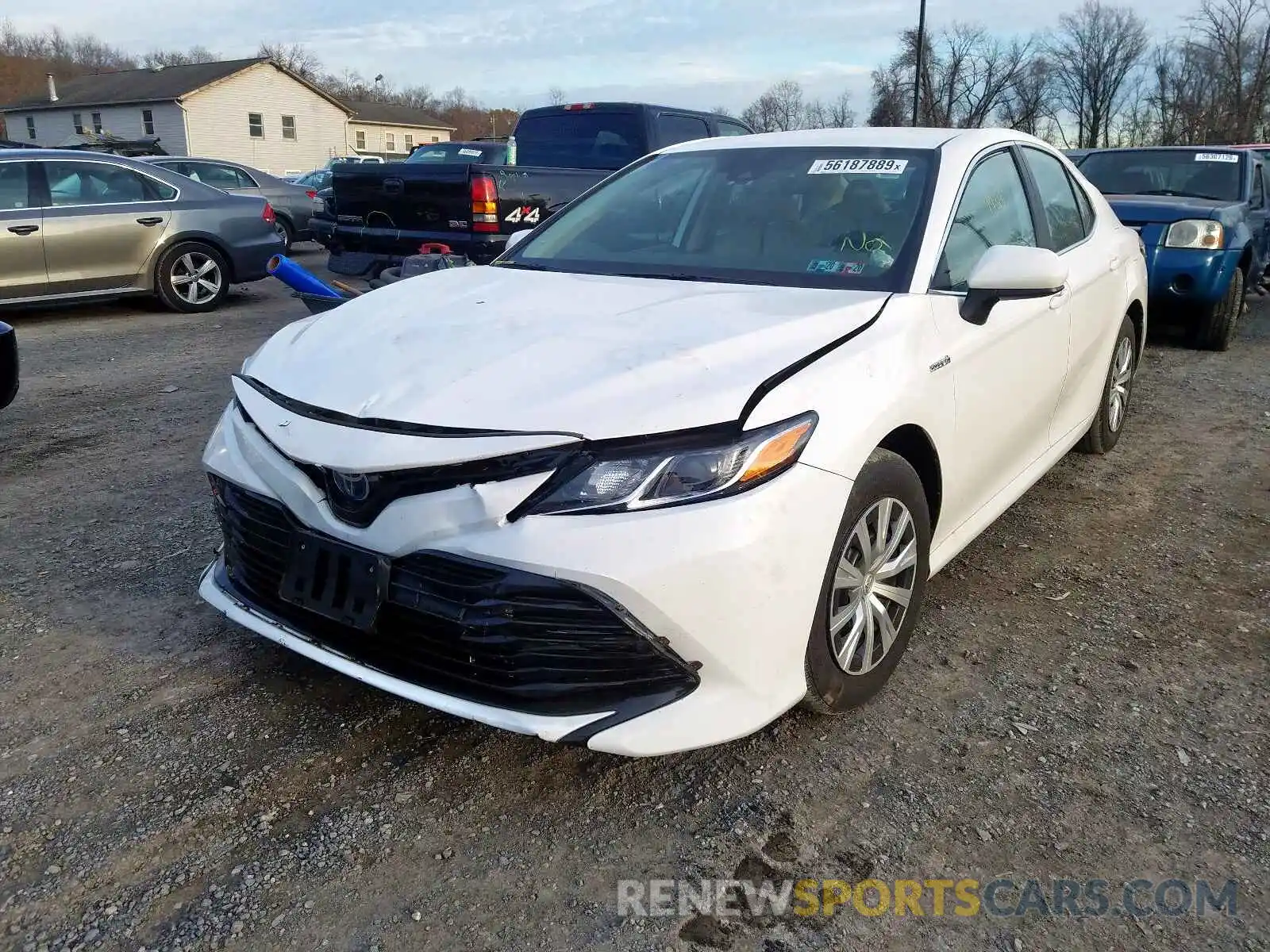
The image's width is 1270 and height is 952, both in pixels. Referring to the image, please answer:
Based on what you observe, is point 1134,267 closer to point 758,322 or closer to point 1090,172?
point 758,322

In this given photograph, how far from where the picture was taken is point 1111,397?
194 inches

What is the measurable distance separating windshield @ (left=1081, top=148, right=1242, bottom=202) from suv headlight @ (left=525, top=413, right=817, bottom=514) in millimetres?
8008

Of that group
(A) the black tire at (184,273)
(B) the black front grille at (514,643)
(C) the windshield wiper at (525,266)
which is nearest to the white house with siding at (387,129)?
(A) the black tire at (184,273)

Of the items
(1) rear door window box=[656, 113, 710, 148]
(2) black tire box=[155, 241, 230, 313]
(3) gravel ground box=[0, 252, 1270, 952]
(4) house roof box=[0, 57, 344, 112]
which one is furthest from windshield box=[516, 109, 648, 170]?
(4) house roof box=[0, 57, 344, 112]

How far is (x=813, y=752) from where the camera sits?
2604 mm

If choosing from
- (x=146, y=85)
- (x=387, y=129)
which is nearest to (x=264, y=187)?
(x=146, y=85)

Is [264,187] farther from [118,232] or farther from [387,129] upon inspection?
[387,129]

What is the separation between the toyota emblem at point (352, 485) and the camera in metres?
2.28

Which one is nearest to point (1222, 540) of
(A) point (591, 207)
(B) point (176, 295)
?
(A) point (591, 207)

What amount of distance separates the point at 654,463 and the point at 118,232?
8.58 metres

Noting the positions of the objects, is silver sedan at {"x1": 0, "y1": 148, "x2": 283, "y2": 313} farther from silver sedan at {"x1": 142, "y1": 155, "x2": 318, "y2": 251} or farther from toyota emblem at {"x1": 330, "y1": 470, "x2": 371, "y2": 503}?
toyota emblem at {"x1": 330, "y1": 470, "x2": 371, "y2": 503}

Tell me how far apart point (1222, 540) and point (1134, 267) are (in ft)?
4.97

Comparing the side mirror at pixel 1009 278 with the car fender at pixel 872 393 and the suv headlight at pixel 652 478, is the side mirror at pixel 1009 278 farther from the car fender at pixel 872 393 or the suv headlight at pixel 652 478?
the suv headlight at pixel 652 478

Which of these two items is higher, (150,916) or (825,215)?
(825,215)
